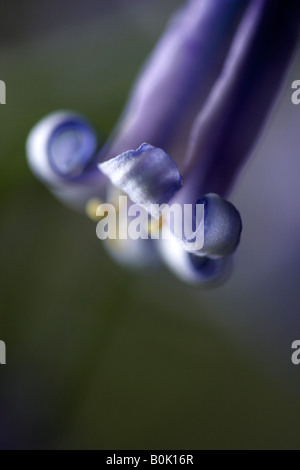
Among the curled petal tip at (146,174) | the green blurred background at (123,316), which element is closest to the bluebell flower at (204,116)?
the curled petal tip at (146,174)

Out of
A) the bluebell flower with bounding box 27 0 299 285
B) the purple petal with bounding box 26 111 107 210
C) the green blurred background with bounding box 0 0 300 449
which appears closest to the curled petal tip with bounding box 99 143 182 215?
the bluebell flower with bounding box 27 0 299 285

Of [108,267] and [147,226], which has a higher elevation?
[108,267]

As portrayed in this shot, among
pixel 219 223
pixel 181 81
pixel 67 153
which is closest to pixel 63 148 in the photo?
pixel 67 153

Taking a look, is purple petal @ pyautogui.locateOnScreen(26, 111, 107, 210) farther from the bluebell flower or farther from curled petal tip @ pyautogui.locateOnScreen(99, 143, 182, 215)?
curled petal tip @ pyautogui.locateOnScreen(99, 143, 182, 215)

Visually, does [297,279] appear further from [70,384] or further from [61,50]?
[61,50]

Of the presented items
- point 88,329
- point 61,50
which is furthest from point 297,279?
point 61,50

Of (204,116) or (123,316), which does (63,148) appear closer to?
(204,116)
